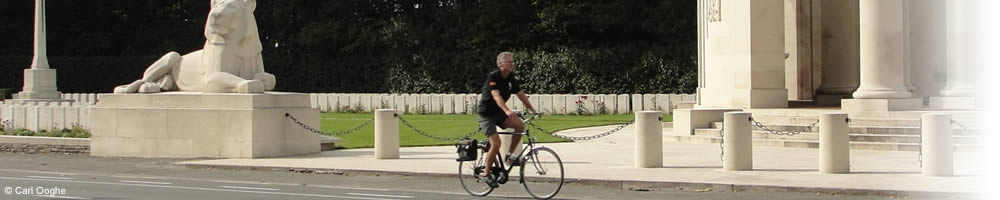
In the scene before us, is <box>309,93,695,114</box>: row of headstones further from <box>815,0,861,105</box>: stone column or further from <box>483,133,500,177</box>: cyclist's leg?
<box>483,133,500,177</box>: cyclist's leg

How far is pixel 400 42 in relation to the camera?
57.6 meters

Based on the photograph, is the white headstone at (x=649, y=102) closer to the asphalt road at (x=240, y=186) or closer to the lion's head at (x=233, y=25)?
the lion's head at (x=233, y=25)

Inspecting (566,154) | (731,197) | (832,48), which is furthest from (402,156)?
(832,48)

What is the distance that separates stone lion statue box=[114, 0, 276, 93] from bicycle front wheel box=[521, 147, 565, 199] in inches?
329

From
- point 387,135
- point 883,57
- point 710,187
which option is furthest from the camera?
point 883,57

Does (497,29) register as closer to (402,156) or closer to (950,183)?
(402,156)

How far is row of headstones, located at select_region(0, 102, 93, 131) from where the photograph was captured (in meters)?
26.7

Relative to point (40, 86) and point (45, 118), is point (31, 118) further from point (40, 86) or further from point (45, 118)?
point (40, 86)

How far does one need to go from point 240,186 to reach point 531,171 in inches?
169

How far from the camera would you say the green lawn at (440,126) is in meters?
26.9

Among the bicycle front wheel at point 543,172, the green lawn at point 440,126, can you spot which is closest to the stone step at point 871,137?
the green lawn at point 440,126

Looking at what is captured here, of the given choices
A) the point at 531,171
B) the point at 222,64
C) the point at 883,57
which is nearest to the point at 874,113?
the point at 883,57

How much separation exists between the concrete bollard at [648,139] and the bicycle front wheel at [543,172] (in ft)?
11.3

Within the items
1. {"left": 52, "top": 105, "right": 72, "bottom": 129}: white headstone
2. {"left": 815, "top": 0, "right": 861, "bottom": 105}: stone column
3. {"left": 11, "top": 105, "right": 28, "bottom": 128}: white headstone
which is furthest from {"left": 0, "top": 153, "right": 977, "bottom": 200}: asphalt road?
{"left": 815, "top": 0, "right": 861, "bottom": 105}: stone column
